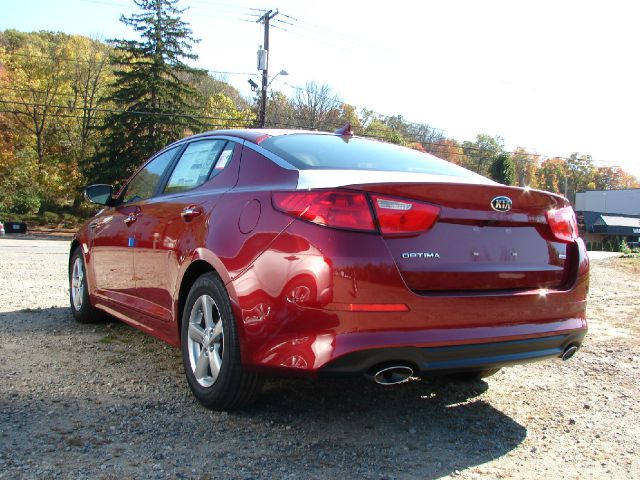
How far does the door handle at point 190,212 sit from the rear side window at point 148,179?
3.01ft

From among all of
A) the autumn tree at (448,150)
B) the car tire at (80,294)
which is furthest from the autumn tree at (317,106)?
the car tire at (80,294)

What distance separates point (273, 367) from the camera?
278 centimetres

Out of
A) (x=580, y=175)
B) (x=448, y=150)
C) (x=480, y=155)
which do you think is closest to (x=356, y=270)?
(x=448, y=150)

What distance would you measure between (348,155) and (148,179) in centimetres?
200

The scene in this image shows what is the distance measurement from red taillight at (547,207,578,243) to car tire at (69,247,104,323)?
13.2 ft

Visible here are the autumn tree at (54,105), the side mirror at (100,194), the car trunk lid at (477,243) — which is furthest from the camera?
the autumn tree at (54,105)

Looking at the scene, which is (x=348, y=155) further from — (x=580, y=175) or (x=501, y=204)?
(x=580, y=175)

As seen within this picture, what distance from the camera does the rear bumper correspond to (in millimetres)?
2586

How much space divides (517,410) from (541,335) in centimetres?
76

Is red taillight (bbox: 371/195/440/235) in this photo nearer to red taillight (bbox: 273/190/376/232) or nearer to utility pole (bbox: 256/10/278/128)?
red taillight (bbox: 273/190/376/232)

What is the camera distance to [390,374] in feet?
8.84

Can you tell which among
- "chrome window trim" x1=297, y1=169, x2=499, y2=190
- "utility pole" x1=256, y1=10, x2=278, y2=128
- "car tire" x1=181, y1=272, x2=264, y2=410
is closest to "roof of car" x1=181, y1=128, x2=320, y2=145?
"chrome window trim" x1=297, y1=169, x2=499, y2=190

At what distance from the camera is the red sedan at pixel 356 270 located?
8.61ft

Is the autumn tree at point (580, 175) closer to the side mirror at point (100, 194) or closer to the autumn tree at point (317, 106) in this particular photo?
the autumn tree at point (317, 106)
